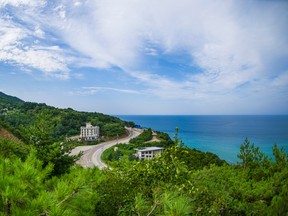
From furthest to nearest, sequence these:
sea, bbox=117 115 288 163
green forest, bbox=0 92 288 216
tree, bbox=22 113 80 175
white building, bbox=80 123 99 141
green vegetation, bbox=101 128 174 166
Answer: white building, bbox=80 123 99 141 → sea, bbox=117 115 288 163 → green vegetation, bbox=101 128 174 166 → tree, bbox=22 113 80 175 → green forest, bbox=0 92 288 216

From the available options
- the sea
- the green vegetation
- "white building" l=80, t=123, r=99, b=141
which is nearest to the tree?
the sea

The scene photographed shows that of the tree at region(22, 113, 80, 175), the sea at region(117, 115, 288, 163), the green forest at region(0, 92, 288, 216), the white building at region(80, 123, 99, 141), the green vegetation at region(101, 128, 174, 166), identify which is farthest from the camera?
the white building at region(80, 123, 99, 141)

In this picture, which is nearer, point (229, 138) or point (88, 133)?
point (88, 133)

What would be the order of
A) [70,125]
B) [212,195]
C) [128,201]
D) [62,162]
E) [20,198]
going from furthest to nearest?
[70,125], [62,162], [212,195], [128,201], [20,198]

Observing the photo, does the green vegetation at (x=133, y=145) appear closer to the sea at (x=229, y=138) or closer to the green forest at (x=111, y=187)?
the sea at (x=229, y=138)

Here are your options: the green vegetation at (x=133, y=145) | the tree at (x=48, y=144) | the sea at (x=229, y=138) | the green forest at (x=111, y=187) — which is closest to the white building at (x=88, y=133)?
the green vegetation at (x=133, y=145)

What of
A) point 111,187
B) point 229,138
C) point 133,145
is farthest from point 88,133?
point 111,187

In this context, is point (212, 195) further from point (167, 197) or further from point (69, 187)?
point (69, 187)

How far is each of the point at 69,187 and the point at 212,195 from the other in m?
4.15

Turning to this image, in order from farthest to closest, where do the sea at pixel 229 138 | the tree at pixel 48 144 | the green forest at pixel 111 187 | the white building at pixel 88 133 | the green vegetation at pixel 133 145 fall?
the white building at pixel 88 133 < the sea at pixel 229 138 < the green vegetation at pixel 133 145 < the tree at pixel 48 144 < the green forest at pixel 111 187

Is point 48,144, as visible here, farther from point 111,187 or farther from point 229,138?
point 229,138

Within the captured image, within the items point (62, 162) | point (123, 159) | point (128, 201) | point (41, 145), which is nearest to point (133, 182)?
point (128, 201)

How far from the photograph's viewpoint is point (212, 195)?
17.7 feet

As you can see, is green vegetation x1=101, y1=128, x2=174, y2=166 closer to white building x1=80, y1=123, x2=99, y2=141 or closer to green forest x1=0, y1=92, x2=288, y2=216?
white building x1=80, y1=123, x2=99, y2=141
